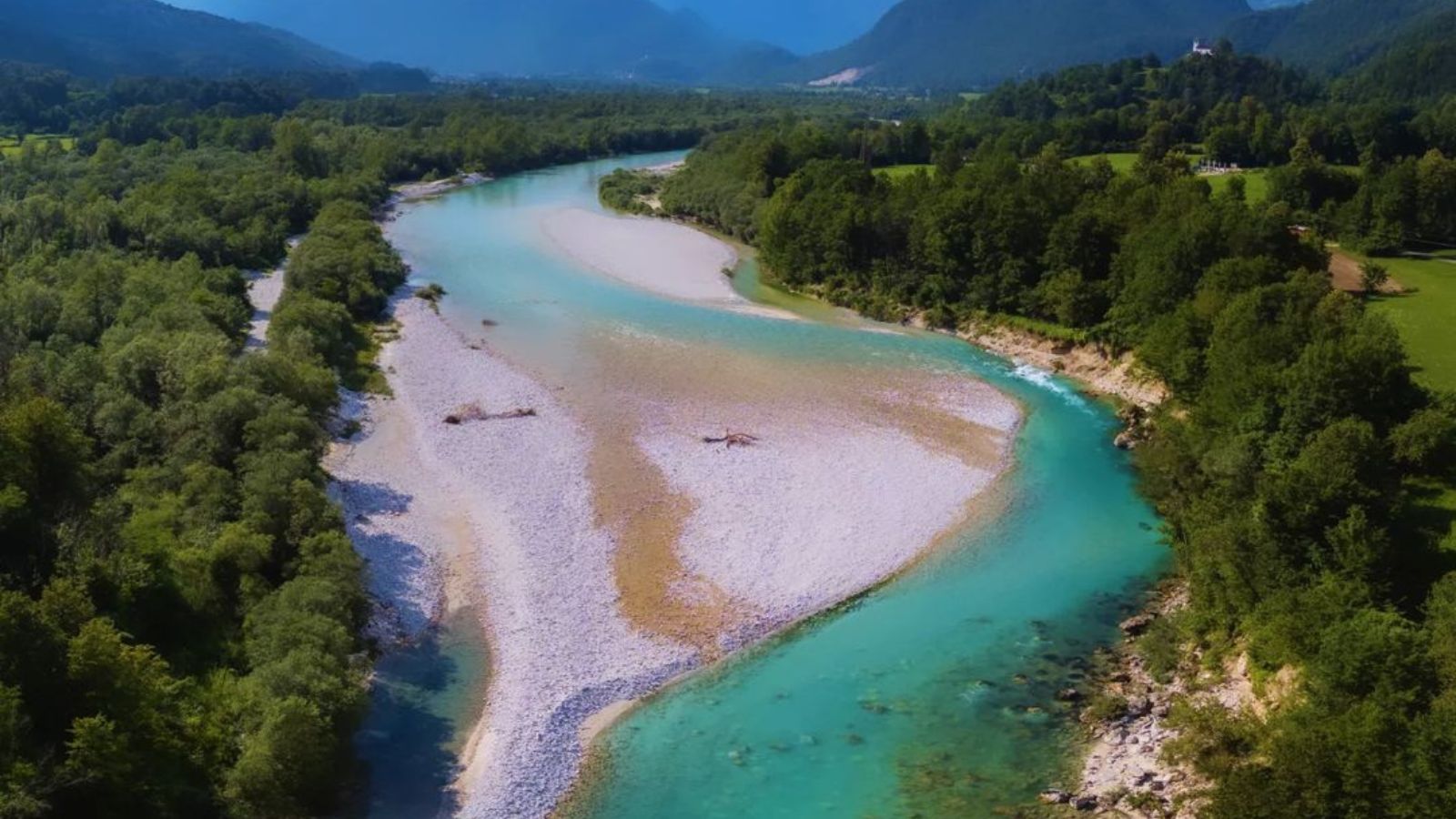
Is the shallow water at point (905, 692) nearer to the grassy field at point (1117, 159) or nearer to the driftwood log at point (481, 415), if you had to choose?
the driftwood log at point (481, 415)

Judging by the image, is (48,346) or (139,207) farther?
(139,207)

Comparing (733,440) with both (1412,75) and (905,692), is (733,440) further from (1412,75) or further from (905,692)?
(1412,75)

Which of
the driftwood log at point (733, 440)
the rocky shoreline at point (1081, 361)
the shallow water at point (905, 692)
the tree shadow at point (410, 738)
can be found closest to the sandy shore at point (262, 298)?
the driftwood log at point (733, 440)

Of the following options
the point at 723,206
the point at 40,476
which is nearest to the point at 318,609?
the point at 40,476

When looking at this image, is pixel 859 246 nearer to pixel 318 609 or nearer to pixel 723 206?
pixel 723 206

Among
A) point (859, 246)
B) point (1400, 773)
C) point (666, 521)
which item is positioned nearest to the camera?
point (1400, 773)
